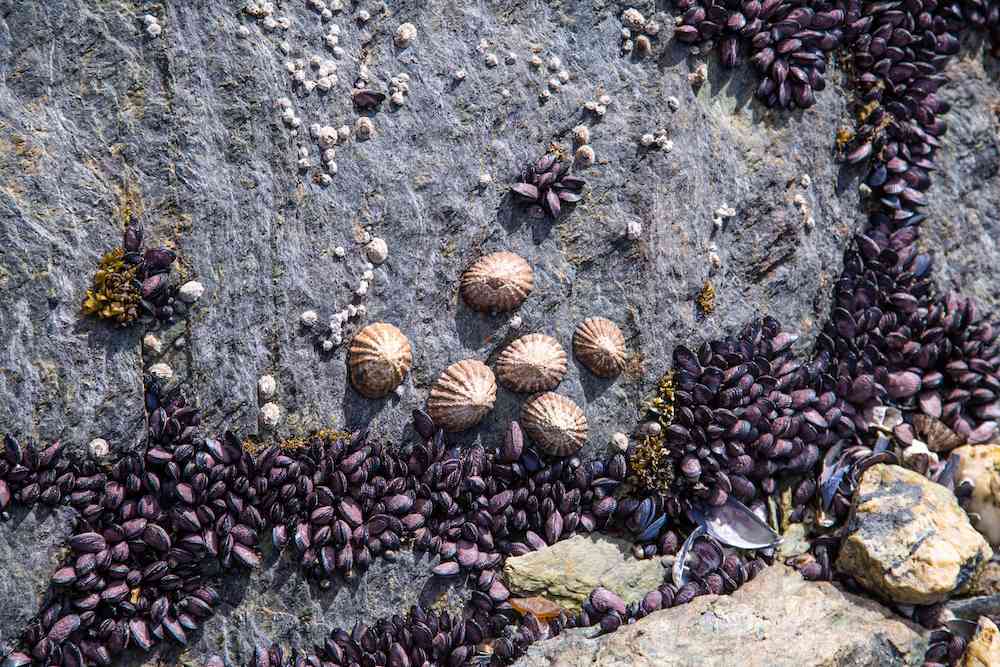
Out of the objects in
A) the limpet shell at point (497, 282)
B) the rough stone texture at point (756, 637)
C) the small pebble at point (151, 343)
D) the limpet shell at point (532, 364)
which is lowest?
the rough stone texture at point (756, 637)

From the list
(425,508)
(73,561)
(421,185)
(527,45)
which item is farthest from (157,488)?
(527,45)

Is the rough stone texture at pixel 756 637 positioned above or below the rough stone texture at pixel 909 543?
below

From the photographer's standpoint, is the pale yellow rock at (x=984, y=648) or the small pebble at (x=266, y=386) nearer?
the small pebble at (x=266, y=386)

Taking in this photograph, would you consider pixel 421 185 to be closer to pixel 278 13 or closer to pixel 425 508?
pixel 278 13

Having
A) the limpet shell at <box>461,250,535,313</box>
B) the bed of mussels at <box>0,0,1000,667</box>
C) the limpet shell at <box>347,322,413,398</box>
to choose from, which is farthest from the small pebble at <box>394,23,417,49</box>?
the bed of mussels at <box>0,0,1000,667</box>

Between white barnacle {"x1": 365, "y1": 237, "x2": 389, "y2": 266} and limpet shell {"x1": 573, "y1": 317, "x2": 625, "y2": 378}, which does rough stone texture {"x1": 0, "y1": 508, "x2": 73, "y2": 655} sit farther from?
limpet shell {"x1": 573, "y1": 317, "x2": 625, "y2": 378}

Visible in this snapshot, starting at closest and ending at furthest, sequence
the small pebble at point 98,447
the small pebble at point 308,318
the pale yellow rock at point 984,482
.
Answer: the small pebble at point 98,447 → the small pebble at point 308,318 → the pale yellow rock at point 984,482

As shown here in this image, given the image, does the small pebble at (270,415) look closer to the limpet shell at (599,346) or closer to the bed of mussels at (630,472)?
the bed of mussels at (630,472)

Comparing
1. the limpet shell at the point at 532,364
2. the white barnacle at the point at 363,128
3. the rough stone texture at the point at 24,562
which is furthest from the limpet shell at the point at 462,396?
the rough stone texture at the point at 24,562
